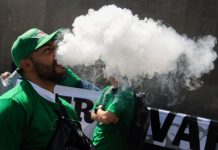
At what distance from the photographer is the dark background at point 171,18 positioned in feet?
29.5

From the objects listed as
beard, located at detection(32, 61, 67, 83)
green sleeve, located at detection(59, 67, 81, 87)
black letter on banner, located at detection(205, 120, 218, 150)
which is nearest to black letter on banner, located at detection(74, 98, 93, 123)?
green sleeve, located at detection(59, 67, 81, 87)

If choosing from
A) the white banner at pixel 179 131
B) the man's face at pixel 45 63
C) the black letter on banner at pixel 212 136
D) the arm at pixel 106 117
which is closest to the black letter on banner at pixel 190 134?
the white banner at pixel 179 131

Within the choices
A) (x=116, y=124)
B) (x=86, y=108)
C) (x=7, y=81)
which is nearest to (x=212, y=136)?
(x=116, y=124)

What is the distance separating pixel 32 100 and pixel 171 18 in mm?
7013

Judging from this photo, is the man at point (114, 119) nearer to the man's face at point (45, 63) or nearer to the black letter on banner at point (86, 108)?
the black letter on banner at point (86, 108)

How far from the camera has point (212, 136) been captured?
534 centimetres

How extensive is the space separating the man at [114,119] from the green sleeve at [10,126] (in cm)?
208

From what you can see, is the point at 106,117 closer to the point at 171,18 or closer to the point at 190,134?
the point at 190,134

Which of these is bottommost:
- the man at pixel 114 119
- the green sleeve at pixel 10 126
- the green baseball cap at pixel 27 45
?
the man at pixel 114 119

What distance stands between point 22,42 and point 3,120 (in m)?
0.53

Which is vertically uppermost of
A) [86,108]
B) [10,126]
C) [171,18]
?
[171,18]

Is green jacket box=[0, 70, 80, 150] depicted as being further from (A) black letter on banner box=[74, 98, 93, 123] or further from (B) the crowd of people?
Result: (A) black letter on banner box=[74, 98, 93, 123]

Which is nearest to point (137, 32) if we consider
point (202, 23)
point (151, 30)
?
point (151, 30)

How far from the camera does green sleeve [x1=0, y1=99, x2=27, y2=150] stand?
7.93ft
